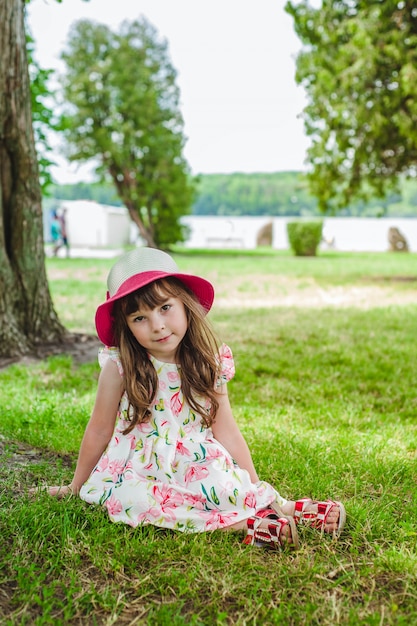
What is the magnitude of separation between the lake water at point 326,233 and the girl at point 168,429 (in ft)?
99.6

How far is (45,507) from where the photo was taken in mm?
2240

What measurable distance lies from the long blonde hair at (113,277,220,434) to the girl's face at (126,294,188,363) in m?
0.03

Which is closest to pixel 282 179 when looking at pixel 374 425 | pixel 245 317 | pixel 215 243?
pixel 215 243

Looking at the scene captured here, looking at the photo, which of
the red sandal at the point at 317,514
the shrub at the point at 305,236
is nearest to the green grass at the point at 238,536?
the red sandal at the point at 317,514

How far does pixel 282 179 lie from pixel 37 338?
45.1m

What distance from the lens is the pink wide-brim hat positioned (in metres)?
2.13

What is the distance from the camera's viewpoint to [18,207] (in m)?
4.69

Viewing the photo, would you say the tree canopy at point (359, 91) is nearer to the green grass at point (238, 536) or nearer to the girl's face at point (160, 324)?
the green grass at point (238, 536)

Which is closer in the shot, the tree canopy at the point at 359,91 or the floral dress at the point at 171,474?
the floral dress at the point at 171,474

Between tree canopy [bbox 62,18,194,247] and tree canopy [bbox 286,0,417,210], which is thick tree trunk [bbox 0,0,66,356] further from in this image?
tree canopy [bbox 62,18,194,247]

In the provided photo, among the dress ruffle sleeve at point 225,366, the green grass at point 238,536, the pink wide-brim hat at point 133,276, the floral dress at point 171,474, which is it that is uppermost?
the pink wide-brim hat at point 133,276

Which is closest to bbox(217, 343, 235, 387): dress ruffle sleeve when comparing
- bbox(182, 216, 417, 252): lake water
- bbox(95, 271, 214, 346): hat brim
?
bbox(95, 271, 214, 346): hat brim

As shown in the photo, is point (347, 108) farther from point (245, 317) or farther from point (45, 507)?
point (45, 507)

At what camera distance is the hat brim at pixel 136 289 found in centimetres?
211
